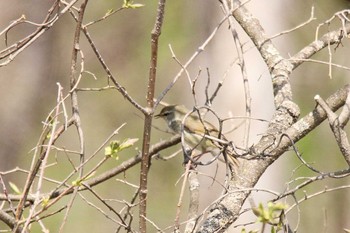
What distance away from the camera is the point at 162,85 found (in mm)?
7891

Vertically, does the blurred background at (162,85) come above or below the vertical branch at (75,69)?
above

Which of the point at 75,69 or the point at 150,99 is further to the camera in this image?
the point at 75,69

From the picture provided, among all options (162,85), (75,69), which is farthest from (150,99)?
(162,85)

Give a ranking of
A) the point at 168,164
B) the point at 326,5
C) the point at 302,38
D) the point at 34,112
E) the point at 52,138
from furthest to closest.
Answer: the point at 168,164 → the point at 302,38 → the point at 34,112 → the point at 326,5 → the point at 52,138

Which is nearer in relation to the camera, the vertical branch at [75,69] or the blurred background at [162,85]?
the vertical branch at [75,69]

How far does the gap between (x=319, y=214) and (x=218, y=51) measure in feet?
9.26

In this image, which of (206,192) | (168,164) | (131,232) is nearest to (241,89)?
(206,192)

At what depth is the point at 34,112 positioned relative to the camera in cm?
527

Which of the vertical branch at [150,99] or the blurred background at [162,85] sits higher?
the blurred background at [162,85]

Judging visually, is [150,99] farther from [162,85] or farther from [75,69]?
[162,85]

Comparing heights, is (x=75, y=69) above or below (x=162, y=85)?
below

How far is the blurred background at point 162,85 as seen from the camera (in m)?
3.78

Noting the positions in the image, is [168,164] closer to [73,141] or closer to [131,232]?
[73,141]

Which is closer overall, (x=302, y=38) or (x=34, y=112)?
(x=34, y=112)
